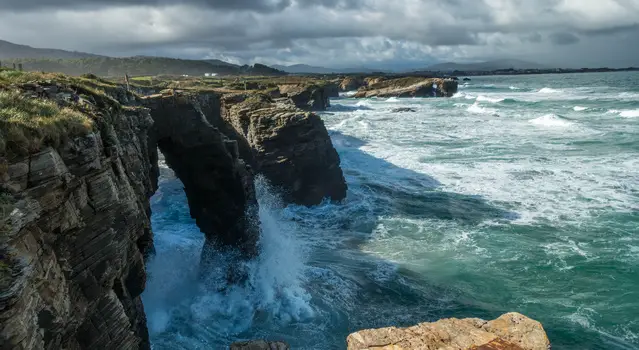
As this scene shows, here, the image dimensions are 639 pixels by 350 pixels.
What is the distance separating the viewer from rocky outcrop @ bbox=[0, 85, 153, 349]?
7.04 m

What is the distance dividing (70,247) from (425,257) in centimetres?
1694

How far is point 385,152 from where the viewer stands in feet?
153

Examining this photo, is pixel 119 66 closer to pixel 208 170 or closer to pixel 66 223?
pixel 208 170

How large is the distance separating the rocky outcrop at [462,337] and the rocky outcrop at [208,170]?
44.8 feet

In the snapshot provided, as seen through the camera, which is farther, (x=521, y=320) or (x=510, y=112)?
(x=510, y=112)

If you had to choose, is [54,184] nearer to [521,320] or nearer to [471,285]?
[521,320]

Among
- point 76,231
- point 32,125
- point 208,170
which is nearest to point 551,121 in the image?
point 208,170

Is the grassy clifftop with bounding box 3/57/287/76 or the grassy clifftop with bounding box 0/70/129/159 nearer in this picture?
the grassy clifftop with bounding box 0/70/129/159

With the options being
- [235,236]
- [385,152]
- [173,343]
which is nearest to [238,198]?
[235,236]

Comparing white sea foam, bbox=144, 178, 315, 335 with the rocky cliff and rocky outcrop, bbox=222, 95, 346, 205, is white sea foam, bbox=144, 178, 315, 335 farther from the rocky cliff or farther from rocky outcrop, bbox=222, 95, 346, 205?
rocky outcrop, bbox=222, 95, 346, 205

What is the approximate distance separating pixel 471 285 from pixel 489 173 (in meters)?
19.8

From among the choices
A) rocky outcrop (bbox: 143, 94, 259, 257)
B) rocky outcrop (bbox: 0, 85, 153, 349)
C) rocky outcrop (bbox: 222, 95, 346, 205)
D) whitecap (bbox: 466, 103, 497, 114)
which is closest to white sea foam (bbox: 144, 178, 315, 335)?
rocky outcrop (bbox: 143, 94, 259, 257)

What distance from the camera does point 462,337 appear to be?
9562mm

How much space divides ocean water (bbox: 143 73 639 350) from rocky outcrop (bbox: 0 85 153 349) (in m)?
6.35
